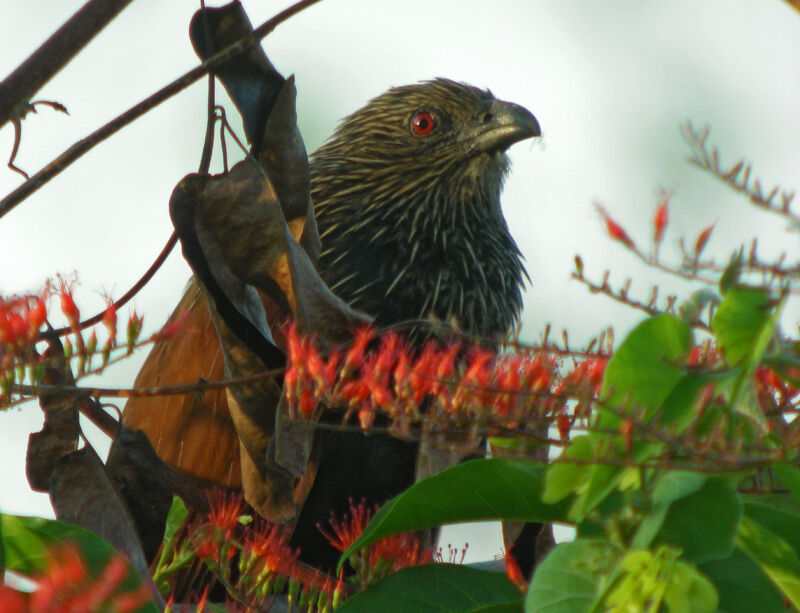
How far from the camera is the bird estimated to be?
11.0 feet

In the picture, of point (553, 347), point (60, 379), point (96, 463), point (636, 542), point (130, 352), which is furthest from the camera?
point (96, 463)

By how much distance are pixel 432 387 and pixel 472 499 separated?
20 centimetres

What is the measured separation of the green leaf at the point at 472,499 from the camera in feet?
4.48

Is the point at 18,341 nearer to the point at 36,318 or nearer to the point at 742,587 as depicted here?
the point at 36,318

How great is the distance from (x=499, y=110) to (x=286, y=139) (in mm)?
2322

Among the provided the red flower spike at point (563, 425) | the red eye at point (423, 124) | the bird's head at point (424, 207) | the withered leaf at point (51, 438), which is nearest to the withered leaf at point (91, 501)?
the withered leaf at point (51, 438)

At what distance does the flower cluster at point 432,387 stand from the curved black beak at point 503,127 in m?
2.64

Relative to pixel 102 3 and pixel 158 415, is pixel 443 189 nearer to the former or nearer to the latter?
pixel 158 415

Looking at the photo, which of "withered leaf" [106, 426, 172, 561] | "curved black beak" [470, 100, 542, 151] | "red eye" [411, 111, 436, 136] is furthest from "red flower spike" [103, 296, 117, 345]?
"red eye" [411, 111, 436, 136]

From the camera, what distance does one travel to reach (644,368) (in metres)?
1.04

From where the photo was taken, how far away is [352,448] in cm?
346

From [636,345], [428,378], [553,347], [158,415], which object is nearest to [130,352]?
[428,378]

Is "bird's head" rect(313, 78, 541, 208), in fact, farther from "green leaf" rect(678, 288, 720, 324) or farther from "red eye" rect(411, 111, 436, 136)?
"green leaf" rect(678, 288, 720, 324)

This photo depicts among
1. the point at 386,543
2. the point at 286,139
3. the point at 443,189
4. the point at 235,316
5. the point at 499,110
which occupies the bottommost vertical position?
the point at 386,543
